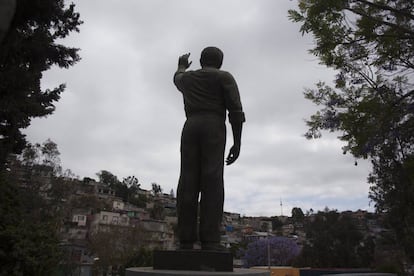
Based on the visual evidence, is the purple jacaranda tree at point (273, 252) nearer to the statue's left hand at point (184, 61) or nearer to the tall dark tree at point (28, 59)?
the tall dark tree at point (28, 59)

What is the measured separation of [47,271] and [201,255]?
383cm

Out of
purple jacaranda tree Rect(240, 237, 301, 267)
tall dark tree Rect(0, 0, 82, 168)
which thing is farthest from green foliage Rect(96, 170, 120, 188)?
tall dark tree Rect(0, 0, 82, 168)

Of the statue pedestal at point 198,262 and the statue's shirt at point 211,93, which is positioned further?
the statue's shirt at point 211,93

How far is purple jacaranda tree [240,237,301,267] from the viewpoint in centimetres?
3778

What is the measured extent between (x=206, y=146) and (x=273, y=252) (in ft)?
122

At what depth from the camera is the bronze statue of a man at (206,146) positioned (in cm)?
433

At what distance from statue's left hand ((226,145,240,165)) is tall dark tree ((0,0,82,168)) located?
6724mm

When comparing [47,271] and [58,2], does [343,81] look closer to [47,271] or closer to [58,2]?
[47,271]

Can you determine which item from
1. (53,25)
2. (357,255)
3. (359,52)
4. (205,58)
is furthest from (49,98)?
(357,255)

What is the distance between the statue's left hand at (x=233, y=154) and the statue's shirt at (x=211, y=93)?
45cm

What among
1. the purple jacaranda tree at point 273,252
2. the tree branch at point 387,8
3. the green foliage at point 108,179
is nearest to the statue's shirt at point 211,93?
the tree branch at point 387,8

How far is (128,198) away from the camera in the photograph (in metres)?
71.1

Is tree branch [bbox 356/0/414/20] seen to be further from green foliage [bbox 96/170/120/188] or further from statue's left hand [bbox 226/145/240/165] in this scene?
green foliage [bbox 96/170/120/188]

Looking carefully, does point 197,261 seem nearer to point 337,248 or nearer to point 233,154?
point 233,154
